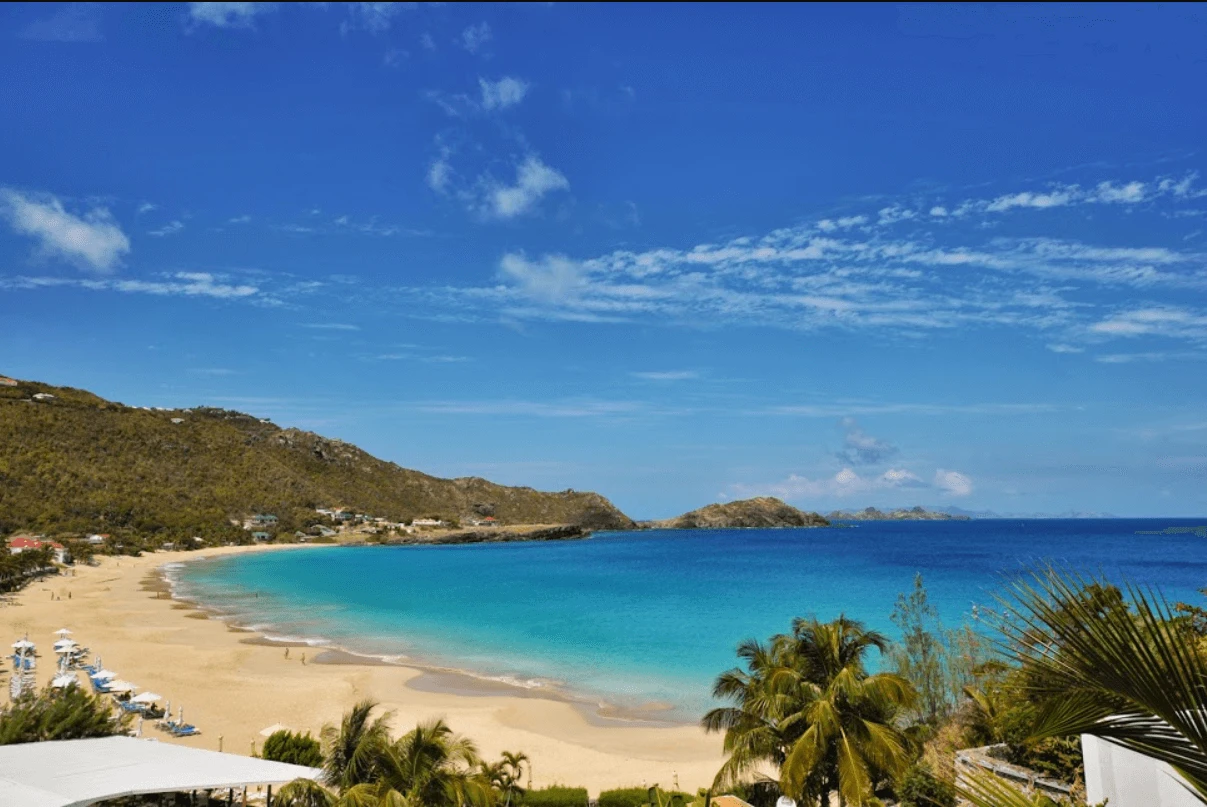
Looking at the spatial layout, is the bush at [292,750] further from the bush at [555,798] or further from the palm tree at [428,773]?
the palm tree at [428,773]

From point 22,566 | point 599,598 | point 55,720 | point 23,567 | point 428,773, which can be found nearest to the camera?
point 428,773

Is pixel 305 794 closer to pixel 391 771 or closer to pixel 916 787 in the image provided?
pixel 391 771

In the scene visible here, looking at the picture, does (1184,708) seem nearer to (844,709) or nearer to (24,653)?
(844,709)

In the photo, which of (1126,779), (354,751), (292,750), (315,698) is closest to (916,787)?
(1126,779)

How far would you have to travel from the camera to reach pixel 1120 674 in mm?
2725

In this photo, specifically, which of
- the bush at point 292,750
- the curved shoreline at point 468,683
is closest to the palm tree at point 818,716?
the bush at point 292,750

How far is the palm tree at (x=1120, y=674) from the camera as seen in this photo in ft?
8.73

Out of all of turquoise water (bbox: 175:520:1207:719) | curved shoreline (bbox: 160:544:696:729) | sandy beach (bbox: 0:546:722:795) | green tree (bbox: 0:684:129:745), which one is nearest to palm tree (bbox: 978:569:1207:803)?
turquoise water (bbox: 175:520:1207:719)

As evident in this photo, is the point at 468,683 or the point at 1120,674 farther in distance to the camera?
the point at 468,683

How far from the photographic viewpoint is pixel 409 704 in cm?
2866

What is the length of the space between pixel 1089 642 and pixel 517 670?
36558 mm

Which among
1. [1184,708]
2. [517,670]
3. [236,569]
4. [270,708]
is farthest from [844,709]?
[236,569]

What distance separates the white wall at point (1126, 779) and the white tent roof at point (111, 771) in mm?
12775

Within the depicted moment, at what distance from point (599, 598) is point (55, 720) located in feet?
171
